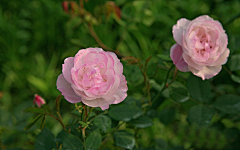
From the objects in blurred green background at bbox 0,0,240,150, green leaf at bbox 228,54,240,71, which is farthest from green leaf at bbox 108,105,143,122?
blurred green background at bbox 0,0,240,150

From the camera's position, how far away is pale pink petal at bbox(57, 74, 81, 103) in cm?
41

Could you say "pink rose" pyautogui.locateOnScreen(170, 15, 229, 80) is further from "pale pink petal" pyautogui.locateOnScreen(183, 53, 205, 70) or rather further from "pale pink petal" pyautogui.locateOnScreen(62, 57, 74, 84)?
"pale pink petal" pyautogui.locateOnScreen(62, 57, 74, 84)

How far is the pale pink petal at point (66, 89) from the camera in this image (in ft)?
1.34

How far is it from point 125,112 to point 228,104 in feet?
1.01

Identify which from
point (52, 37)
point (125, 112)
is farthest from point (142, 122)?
point (52, 37)

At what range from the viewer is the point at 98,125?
484 millimetres

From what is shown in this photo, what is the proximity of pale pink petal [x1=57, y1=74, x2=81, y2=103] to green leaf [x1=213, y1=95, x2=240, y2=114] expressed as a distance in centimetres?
42

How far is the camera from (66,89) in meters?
0.42

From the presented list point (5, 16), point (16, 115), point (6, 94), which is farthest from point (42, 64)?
point (16, 115)

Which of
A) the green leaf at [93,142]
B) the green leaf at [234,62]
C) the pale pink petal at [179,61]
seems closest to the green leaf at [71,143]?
the green leaf at [93,142]

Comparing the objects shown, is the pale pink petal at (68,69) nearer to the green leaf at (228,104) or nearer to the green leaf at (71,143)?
the green leaf at (71,143)

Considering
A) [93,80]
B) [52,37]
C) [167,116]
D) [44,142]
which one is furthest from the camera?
[52,37]

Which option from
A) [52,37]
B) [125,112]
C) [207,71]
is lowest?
[52,37]

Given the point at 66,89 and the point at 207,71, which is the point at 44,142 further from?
the point at 207,71
